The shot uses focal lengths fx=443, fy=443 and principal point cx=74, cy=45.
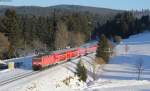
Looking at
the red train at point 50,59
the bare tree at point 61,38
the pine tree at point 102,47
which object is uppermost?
the red train at point 50,59

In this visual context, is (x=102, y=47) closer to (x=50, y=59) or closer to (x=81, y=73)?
(x=50, y=59)

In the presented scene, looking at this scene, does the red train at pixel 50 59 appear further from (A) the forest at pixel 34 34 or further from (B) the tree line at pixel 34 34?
(B) the tree line at pixel 34 34

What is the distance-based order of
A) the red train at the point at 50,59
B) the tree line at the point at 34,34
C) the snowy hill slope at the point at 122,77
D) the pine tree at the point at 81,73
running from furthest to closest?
1. the tree line at the point at 34,34
2. the red train at the point at 50,59
3. the pine tree at the point at 81,73
4. the snowy hill slope at the point at 122,77

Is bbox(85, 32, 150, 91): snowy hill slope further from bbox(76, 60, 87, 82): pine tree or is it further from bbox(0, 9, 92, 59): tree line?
bbox(0, 9, 92, 59): tree line

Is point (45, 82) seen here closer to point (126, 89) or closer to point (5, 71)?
point (126, 89)

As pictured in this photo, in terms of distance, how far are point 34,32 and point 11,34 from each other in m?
31.2

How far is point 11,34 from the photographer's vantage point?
98.6 metres

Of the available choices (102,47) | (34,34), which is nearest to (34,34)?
(34,34)

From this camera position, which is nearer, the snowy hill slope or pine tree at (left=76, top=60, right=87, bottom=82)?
the snowy hill slope

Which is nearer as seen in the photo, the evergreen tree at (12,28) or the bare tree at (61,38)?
the evergreen tree at (12,28)

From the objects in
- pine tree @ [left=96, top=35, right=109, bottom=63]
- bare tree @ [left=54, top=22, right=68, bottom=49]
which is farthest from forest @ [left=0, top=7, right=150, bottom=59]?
pine tree @ [left=96, top=35, right=109, bottom=63]

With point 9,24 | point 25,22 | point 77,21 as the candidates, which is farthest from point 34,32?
point 77,21

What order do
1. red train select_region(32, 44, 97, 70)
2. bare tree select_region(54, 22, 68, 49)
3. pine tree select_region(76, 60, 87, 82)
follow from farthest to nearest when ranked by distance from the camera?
1. bare tree select_region(54, 22, 68, 49)
2. red train select_region(32, 44, 97, 70)
3. pine tree select_region(76, 60, 87, 82)

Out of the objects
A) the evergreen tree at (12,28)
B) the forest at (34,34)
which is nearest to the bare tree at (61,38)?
the forest at (34,34)
